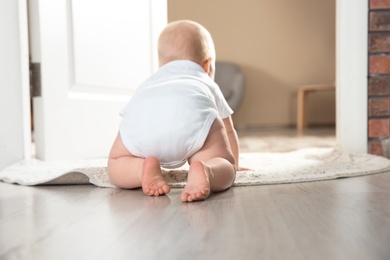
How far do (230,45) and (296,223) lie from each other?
531cm

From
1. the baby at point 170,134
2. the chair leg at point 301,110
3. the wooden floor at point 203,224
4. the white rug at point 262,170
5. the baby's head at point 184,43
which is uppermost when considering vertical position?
the baby's head at point 184,43

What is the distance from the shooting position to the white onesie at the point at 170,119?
116 centimetres

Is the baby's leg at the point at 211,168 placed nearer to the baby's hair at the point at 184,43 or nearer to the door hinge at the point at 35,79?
the baby's hair at the point at 184,43

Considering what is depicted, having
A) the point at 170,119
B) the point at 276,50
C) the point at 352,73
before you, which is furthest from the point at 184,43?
the point at 276,50

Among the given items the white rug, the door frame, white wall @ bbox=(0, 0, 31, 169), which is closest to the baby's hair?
the white rug

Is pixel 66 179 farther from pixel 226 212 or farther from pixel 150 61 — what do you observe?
pixel 150 61

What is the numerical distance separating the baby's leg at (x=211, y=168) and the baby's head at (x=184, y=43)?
7.9 inches

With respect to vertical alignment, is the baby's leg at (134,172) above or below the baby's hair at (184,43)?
below

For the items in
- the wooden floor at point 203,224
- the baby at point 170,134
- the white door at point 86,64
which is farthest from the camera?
the white door at point 86,64

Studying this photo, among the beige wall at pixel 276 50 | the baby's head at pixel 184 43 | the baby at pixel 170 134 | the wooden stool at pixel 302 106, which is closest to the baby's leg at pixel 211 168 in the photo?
the baby at pixel 170 134

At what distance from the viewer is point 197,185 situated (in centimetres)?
100

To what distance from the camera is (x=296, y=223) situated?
2.58ft

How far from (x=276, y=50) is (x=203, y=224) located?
535cm

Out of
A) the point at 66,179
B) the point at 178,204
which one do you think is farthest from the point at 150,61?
the point at 178,204
